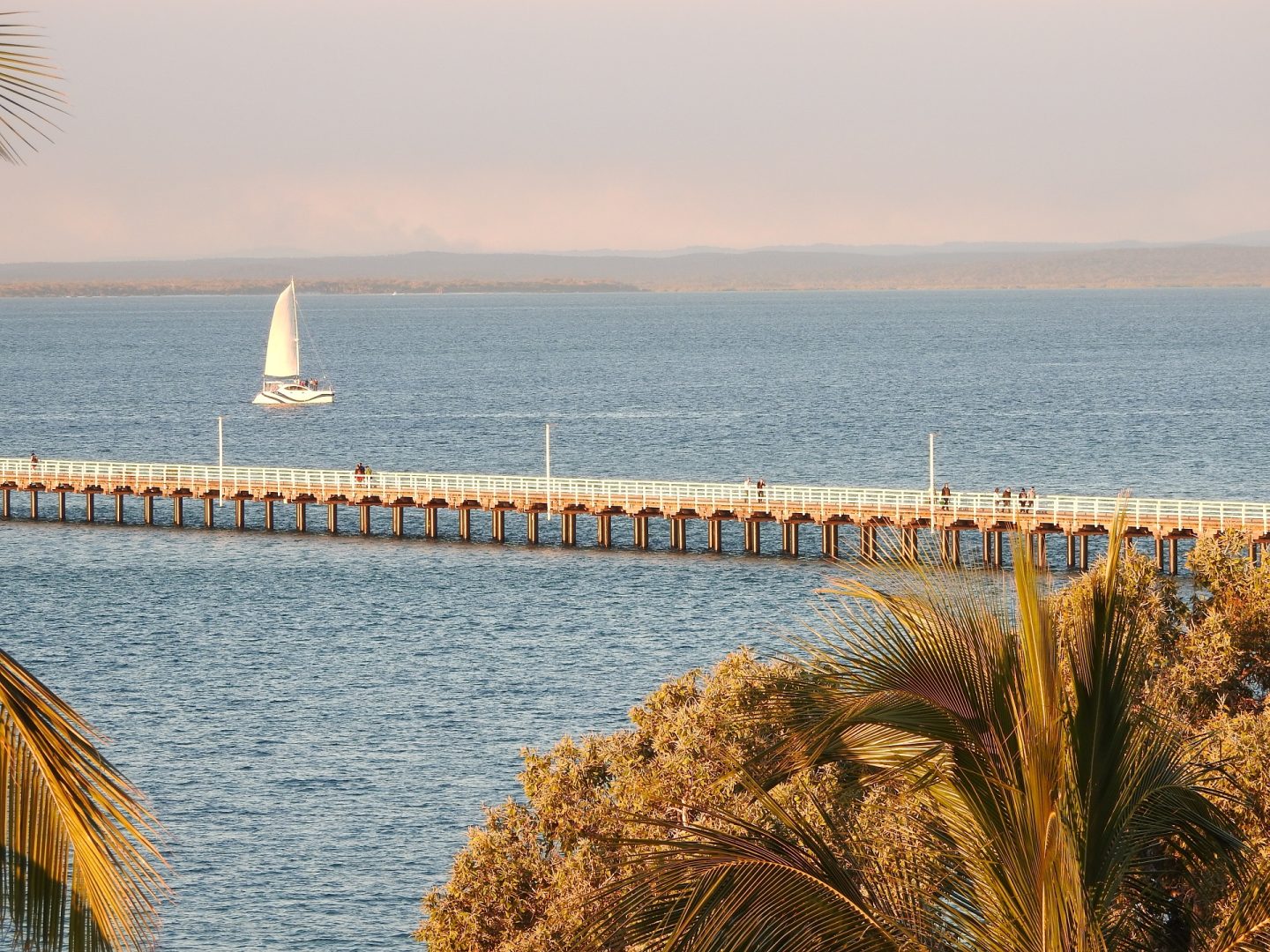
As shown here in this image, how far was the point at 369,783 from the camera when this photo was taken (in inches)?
1403

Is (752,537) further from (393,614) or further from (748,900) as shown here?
(748,900)

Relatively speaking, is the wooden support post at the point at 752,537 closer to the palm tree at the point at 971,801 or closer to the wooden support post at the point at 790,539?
the wooden support post at the point at 790,539

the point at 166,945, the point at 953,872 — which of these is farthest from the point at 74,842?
the point at 166,945

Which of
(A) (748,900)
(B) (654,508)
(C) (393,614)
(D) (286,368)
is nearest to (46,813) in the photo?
(A) (748,900)

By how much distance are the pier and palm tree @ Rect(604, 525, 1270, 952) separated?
40.8m

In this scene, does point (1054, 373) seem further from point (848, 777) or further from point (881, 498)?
point (848, 777)

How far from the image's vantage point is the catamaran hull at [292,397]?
136875 mm

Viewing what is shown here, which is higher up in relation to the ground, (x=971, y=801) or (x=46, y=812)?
(x=46, y=812)

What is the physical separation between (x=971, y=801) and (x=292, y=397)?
438ft

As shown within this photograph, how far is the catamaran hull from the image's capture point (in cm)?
13688

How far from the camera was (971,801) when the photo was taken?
657 centimetres

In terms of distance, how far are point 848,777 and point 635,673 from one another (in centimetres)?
3706

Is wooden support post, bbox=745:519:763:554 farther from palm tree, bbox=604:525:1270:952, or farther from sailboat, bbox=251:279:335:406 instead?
sailboat, bbox=251:279:335:406

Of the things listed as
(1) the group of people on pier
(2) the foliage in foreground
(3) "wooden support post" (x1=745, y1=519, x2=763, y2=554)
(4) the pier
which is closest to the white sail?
(4) the pier
